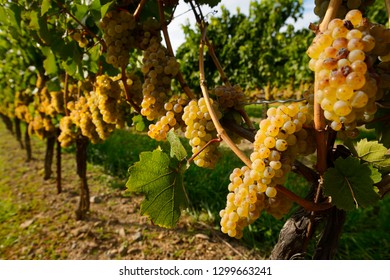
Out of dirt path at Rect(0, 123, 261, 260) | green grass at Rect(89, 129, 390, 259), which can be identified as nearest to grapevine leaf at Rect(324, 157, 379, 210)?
dirt path at Rect(0, 123, 261, 260)

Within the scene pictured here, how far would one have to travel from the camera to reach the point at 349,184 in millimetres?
844

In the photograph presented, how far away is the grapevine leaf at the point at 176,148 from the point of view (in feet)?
3.14

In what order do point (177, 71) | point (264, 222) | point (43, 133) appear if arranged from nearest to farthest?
point (177, 71) → point (264, 222) → point (43, 133)

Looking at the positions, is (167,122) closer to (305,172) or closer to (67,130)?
(305,172)

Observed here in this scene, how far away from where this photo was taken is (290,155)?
800 millimetres

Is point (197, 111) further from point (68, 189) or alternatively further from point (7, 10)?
point (68, 189)

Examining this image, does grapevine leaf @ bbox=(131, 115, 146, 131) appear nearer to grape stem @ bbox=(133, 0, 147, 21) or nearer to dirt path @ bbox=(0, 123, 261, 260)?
grape stem @ bbox=(133, 0, 147, 21)

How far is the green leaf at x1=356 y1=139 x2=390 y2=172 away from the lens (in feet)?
3.07

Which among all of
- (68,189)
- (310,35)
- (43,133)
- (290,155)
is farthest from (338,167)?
(310,35)

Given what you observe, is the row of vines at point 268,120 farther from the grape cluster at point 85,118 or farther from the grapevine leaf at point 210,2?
the grape cluster at point 85,118

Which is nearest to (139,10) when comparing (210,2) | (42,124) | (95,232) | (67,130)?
(210,2)

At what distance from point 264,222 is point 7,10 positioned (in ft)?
8.72

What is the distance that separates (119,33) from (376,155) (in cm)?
103

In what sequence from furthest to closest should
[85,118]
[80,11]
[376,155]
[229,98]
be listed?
[85,118]
[80,11]
[229,98]
[376,155]
